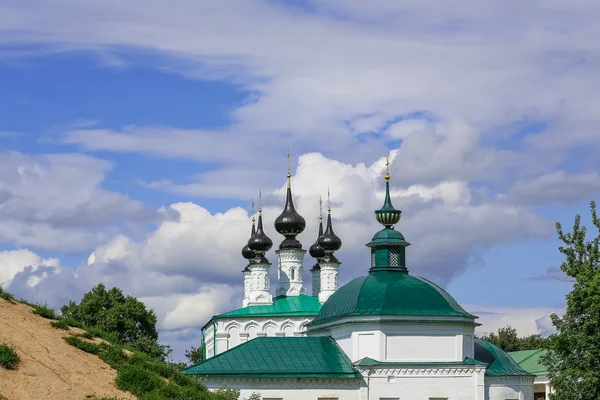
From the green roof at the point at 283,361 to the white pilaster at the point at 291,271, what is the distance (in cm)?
2777

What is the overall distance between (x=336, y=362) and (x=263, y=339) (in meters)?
3.10

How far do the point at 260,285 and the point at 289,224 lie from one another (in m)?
4.46

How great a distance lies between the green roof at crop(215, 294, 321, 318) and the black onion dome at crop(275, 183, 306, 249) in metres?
3.50

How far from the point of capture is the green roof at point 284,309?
2532 inches

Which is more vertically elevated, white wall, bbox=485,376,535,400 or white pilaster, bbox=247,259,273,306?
white pilaster, bbox=247,259,273,306

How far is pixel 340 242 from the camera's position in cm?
6900

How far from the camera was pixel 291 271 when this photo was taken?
67.2 metres

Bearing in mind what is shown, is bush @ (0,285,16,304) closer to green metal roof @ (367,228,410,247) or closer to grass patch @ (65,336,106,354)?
grass patch @ (65,336,106,354)

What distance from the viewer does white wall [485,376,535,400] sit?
38.9 m

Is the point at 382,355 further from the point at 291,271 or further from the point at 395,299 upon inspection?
the point at 291,271

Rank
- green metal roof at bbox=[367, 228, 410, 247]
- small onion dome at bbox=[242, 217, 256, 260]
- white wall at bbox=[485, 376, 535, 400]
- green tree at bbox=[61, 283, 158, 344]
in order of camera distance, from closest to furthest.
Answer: white wall at bbox=[485, 376, 535, 400]
green metal roof at bbox=[367, 228, 410, 247]
green tree at bbox=[61, 283, 158, 344]
small onion dome at bbox=[242, 217, 256, 260]

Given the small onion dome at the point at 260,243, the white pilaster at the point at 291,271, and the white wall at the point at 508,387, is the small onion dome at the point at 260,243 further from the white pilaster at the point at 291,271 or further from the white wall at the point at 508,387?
the white wall at the point at 508,387

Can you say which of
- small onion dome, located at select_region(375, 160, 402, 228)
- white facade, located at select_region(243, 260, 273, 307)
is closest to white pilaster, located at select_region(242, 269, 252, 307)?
white facade, located at select_region(243, 260, 273, 307)

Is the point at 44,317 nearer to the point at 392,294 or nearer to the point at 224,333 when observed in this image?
the point at 392,294
